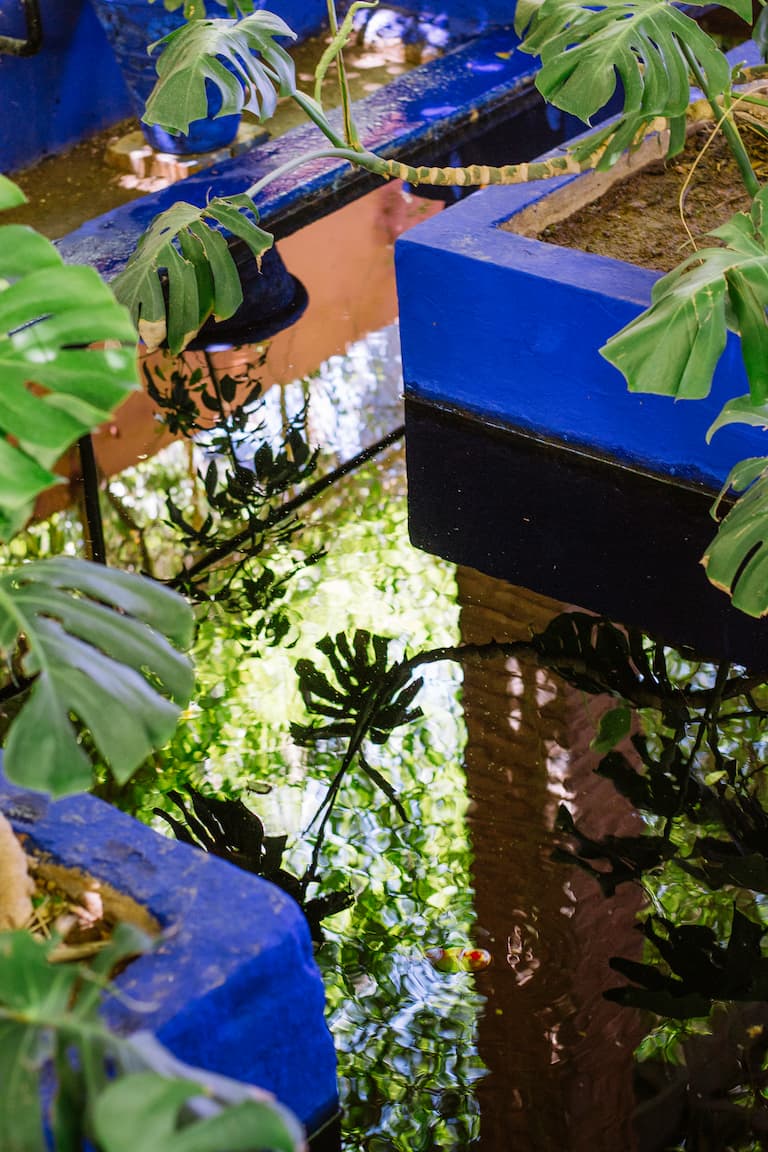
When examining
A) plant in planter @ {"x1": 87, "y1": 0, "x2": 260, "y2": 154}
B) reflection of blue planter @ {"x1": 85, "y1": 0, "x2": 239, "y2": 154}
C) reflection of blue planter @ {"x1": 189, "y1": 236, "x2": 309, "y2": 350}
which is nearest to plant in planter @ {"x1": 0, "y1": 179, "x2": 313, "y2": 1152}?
reflection of blue planter @ {"x1": 189, "y1": 236, "x2": 309, "y2": 350}

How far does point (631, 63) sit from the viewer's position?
1.77m

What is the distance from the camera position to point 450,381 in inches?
101

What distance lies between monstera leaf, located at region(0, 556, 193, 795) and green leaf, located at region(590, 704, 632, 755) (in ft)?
2.73

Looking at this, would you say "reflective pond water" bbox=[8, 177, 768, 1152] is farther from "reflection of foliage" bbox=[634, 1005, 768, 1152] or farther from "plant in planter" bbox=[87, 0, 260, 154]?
"plant in planter" bbox=[87, 0, 260, 154]

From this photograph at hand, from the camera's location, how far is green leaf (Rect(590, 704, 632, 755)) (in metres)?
1.81

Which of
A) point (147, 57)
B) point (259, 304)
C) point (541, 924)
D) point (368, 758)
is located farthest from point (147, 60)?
point (541, 924)

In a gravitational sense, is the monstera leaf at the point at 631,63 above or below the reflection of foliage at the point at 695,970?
above

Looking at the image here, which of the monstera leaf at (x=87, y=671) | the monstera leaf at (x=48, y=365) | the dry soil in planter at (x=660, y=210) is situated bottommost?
the dry soil in planter at (x=660, y=210)

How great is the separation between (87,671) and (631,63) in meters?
1.16

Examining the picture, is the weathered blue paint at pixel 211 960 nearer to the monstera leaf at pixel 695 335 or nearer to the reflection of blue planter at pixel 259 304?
the monstera leaf at pixel 695 335

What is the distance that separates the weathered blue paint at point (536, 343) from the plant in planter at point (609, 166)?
172 mm

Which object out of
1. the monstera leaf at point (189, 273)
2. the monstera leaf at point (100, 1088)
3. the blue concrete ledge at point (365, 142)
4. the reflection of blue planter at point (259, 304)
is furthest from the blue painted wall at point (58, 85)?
the monstera leaf at point (100, 1088)

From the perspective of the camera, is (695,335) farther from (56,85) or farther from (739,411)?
(56,85)

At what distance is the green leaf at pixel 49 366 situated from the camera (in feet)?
3.19
